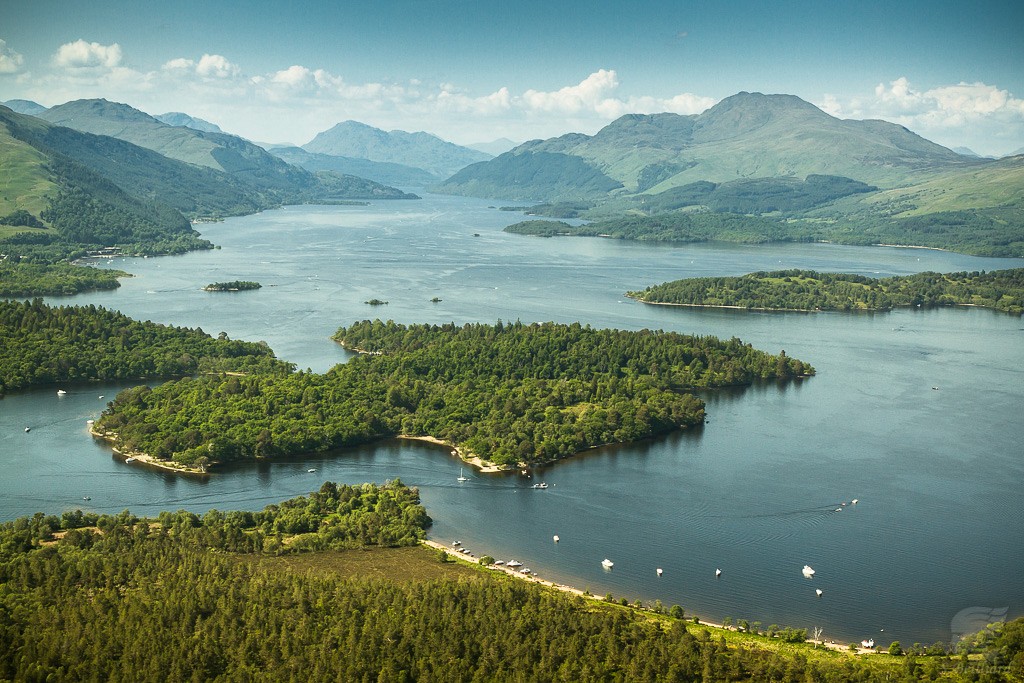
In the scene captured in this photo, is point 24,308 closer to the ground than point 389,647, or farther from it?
farther from it

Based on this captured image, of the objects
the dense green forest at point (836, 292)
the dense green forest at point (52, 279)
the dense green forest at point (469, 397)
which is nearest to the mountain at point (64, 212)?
the dense green forest at point (52, 279)

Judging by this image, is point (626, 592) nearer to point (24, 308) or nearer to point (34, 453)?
point (34, 453)

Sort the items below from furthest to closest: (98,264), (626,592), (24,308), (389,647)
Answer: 1. (98,264)
2. (24,308)
3. (626,592)
4. (389,647)

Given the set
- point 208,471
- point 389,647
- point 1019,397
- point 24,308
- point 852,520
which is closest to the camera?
point 389,647

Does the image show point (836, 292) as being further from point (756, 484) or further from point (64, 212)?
point (64, 212)

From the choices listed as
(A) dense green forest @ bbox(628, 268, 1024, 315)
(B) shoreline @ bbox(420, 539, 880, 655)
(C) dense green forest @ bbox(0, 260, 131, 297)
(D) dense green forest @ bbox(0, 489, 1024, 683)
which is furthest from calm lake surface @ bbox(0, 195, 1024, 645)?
(C) dense green forest @ bbox(0, 260, 131, 297)

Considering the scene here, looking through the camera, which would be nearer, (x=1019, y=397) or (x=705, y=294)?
(x=1019, y=397)

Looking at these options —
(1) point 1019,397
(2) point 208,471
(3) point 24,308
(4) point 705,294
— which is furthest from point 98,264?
(1) point 1019,397
